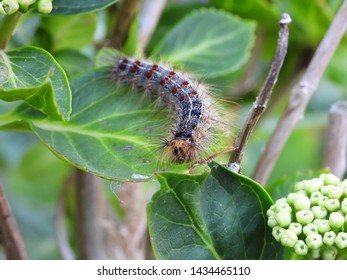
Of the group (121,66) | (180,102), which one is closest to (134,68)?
(121,66)

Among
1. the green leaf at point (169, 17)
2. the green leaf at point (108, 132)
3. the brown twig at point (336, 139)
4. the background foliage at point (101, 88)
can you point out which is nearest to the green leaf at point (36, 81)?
the background foliage at point (101, 88)

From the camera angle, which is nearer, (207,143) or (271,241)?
(271,241)

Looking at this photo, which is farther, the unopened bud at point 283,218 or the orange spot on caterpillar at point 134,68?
the orange spot on caterpillar at point 134,68

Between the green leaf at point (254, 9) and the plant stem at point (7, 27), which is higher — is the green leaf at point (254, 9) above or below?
below

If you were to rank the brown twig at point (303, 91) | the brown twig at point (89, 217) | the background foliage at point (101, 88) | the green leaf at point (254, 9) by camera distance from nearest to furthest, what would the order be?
the background foliage at point (101, 88), the brown twig at point (303, 91), the brown twig at point (89, 217), the green leaf at point (254, 9)

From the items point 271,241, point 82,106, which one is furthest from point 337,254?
point 82,106

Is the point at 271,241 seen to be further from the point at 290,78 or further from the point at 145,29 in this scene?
the point at 290,78

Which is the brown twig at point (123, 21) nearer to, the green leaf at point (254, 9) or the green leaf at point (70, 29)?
the green leaf at point (70, 29)

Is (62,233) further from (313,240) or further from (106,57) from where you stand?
(313,240)
